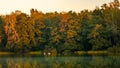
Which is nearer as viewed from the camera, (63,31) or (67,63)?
(67,63)

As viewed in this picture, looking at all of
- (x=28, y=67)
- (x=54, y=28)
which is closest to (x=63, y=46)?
(x=54, y=28)

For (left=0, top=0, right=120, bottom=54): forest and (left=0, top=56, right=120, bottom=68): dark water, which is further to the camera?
(left=0, top=0, right=120, bottom=54): forest

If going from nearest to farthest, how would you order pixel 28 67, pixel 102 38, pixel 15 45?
pixel 28 67 → pixel 102 38 → pixel 15 45

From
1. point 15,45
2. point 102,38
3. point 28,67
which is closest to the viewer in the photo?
point 28,67

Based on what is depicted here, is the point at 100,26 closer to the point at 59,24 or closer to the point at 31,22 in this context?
the point at 59,24

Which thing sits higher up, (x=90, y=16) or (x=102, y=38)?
(x=90, y=16)

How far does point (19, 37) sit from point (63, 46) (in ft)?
24.2

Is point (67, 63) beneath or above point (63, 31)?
beneath

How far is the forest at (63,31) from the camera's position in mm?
51562

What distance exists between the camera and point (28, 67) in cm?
2630

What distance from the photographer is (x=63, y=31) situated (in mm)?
54125

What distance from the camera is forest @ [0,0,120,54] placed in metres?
51.6

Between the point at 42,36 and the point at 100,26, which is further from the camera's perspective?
the point at 42,36

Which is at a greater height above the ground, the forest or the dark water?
the forest
